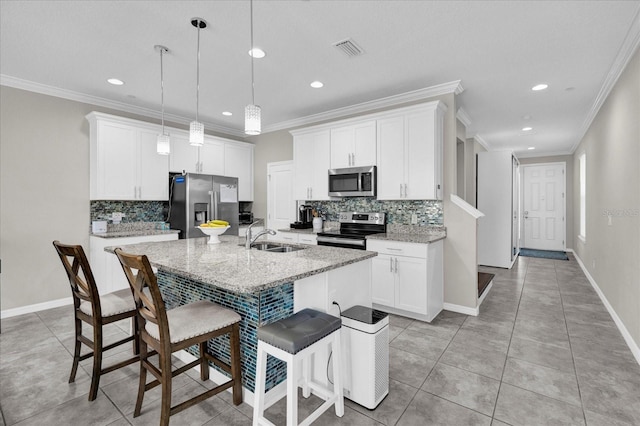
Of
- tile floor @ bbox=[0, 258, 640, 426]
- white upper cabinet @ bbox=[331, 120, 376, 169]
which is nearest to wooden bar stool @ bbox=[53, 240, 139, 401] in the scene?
tile floor @ bbox=[0, 258, 640, 426]

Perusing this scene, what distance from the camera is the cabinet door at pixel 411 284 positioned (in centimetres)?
332

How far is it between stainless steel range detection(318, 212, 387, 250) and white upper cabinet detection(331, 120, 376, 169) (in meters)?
0.76

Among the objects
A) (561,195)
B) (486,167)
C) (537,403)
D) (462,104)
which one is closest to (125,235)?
(537,403)

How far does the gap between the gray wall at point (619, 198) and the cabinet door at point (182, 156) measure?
534cm

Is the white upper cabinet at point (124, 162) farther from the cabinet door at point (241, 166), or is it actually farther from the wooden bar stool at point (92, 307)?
the wooden bar stool at point (92, 307)

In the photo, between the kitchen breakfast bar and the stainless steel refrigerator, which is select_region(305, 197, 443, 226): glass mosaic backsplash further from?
the kitchen breakfast bar

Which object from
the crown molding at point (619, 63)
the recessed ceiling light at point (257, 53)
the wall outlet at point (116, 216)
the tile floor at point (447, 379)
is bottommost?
the tile floor at point (447, 379)

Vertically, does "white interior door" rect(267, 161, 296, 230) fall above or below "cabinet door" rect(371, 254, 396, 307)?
above

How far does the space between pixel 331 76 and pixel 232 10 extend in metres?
1.41

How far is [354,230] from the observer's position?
4.46 m

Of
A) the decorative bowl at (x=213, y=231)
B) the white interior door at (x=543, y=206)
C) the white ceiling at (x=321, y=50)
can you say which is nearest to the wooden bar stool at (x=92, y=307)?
the decorative bowl at (x=213, y=231)

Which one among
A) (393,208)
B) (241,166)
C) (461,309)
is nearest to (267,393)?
(461,309)

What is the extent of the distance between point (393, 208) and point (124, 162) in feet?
12.2

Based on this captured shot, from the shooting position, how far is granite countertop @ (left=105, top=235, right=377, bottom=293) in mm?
1571
